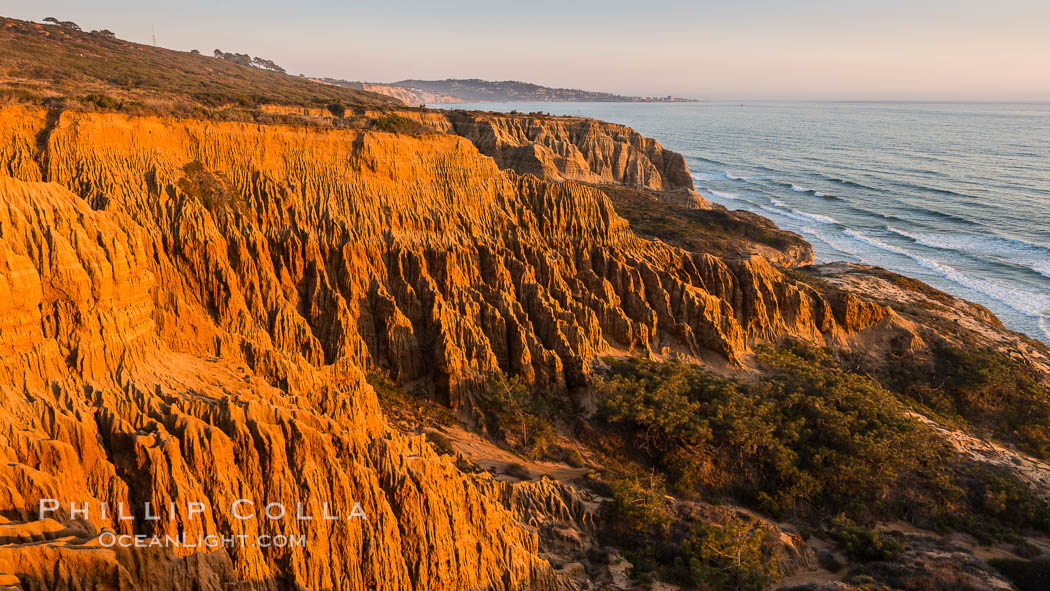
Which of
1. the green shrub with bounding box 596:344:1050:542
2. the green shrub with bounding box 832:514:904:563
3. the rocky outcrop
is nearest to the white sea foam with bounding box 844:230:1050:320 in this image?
the rocky outcrop

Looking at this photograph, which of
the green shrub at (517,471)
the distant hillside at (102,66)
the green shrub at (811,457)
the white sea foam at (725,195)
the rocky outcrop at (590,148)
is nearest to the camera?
the green shrub at (517,471)

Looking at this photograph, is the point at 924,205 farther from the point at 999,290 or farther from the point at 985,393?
the point at 985,393

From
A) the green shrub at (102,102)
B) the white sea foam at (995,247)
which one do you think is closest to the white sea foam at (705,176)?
the white sea foam at (995,247)

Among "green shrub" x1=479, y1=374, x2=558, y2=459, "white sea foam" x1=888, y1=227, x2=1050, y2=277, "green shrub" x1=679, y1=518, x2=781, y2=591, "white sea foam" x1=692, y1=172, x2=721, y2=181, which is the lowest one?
"green shrub" x1=679, y1=518, x2=781, y2=591

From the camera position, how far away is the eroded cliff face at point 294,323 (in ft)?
39.1

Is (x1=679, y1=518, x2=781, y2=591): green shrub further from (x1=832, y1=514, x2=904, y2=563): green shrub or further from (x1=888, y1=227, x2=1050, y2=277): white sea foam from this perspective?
(x1=888, y1=227, x2=1050, y2=277): white sea foam

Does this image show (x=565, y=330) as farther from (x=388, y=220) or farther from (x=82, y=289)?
(x=82, y=289)

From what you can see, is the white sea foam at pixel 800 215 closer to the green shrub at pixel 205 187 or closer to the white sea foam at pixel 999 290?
the white sea foam at pixel 999 290

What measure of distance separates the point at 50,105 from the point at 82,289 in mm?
19467

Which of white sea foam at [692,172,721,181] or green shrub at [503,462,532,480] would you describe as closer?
green shrub at [503,462,532,480]

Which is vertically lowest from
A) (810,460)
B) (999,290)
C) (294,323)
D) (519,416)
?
(810,460)

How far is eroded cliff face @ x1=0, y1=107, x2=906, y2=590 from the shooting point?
470 inches

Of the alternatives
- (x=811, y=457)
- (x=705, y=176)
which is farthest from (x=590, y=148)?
(x=811, y=457)

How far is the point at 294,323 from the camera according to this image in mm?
25984
